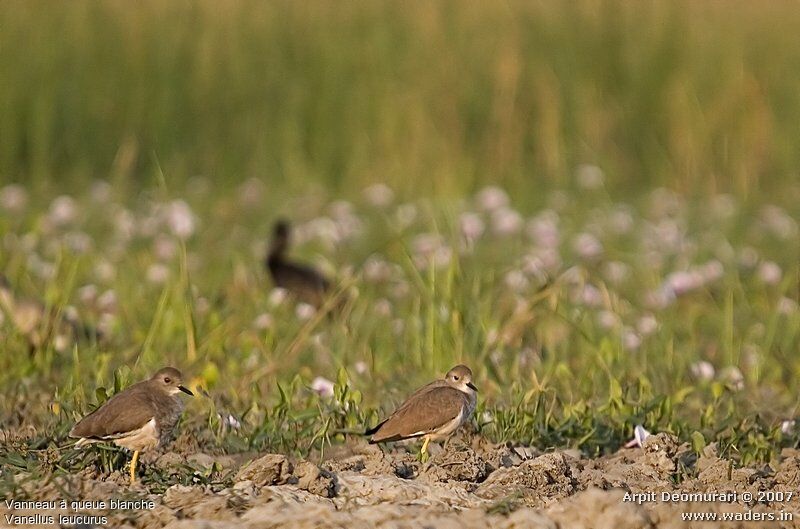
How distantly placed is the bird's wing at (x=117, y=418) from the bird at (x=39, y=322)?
1.98 metres

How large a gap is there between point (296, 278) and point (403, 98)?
11.1ft

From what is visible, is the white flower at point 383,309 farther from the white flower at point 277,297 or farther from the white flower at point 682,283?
the white flower at point 682,283

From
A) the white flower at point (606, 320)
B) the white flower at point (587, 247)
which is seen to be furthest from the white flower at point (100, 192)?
the white flower at point (606, 320)

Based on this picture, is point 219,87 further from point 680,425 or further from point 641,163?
A: point 680,425

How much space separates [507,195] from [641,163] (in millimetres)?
1304

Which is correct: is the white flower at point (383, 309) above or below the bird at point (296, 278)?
above

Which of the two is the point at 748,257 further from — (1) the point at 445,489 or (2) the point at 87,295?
(1) the point at 445,489

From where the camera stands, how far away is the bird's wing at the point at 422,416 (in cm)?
514

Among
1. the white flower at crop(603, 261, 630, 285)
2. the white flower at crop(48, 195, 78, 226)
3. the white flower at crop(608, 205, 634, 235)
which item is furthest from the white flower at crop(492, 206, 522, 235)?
the white flower at crop(48, 195, 78, 226)

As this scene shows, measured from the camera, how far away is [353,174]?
38.2ft

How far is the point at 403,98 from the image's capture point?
11680mm

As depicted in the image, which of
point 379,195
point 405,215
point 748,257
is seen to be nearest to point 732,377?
point 748,257

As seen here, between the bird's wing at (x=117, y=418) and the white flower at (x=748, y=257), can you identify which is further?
the white flower at (x=748, y=257)

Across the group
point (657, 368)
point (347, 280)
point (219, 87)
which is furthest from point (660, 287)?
point (219, 87)
